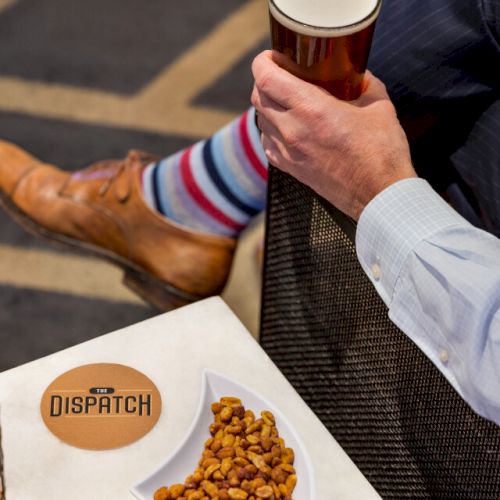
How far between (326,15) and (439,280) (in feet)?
0.81

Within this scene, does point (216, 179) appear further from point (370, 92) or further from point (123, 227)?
point (370, 92)

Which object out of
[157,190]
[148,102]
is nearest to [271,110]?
[157,190]

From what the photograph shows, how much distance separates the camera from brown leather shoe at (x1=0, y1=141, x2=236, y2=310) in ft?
5.05

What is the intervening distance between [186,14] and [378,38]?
124 centimetres

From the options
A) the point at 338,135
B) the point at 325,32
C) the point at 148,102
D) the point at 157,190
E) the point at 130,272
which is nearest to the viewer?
the point at 325,32

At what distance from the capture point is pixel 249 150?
1413 mm

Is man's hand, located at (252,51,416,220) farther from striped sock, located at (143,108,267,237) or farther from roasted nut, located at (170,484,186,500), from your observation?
striped sock, located at (143,108,267,237)

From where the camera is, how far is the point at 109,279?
1.69 meters

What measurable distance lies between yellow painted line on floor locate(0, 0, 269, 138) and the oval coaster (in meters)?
1.07

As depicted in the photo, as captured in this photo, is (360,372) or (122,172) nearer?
(360,372)

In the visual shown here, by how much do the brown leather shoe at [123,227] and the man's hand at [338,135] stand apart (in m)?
0.64

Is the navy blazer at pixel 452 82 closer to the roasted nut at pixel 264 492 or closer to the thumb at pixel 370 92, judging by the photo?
the thumb at pixel 370 92

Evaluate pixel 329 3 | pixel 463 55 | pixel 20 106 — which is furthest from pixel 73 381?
pixel 20 106

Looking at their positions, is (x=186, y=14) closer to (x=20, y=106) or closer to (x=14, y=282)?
(x=20, y=106)
